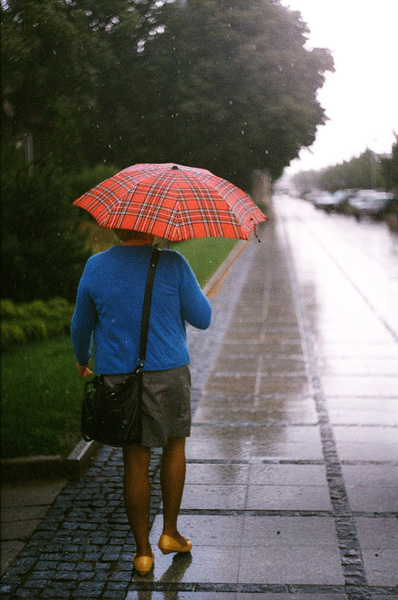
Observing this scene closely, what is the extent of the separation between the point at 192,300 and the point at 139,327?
10.2 inches

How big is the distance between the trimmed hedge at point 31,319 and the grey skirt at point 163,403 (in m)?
5.17

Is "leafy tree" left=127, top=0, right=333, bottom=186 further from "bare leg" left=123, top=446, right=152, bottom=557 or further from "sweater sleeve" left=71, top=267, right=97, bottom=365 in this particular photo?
"bare leg" left=123, top=446, right=152, bottom=557

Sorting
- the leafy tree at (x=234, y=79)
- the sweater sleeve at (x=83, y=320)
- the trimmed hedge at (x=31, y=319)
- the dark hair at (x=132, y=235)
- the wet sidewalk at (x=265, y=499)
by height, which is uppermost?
the leafy tree at (x=234, y=79)

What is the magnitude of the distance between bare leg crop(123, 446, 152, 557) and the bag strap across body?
440mm

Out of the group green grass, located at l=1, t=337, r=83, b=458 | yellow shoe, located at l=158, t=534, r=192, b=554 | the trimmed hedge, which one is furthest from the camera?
the trimmed hedge

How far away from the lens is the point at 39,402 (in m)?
6.15

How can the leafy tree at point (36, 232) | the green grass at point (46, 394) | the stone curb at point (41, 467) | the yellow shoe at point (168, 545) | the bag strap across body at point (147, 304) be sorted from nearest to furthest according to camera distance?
1. the bag strap across body at point (147, 304)
2. the yellow shoe at point (168, 545)
3. the green grass at point (46, 394)
4. the stone curb at point (41, 467)
5. the leafy tree at point (36, 232)

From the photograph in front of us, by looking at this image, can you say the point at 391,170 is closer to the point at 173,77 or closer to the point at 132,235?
the point at 173,77

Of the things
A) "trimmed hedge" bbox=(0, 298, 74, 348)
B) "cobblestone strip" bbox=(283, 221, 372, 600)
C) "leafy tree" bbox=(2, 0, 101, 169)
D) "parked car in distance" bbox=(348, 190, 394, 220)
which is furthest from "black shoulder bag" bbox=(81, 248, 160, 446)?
"trimmed hedge" bbox=(0, 298, 74, 348)

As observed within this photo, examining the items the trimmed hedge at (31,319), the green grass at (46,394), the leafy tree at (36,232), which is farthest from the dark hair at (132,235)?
the trimmed hedge at (31,319)

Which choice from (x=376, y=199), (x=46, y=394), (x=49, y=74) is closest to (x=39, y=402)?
(x=46, y=394)

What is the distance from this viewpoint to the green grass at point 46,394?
4.66 metres

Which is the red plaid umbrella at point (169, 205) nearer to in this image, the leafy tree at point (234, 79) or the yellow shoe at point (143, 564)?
the leafy tree at point (234, 79)

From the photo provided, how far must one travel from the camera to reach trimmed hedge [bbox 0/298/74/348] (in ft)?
27.3
